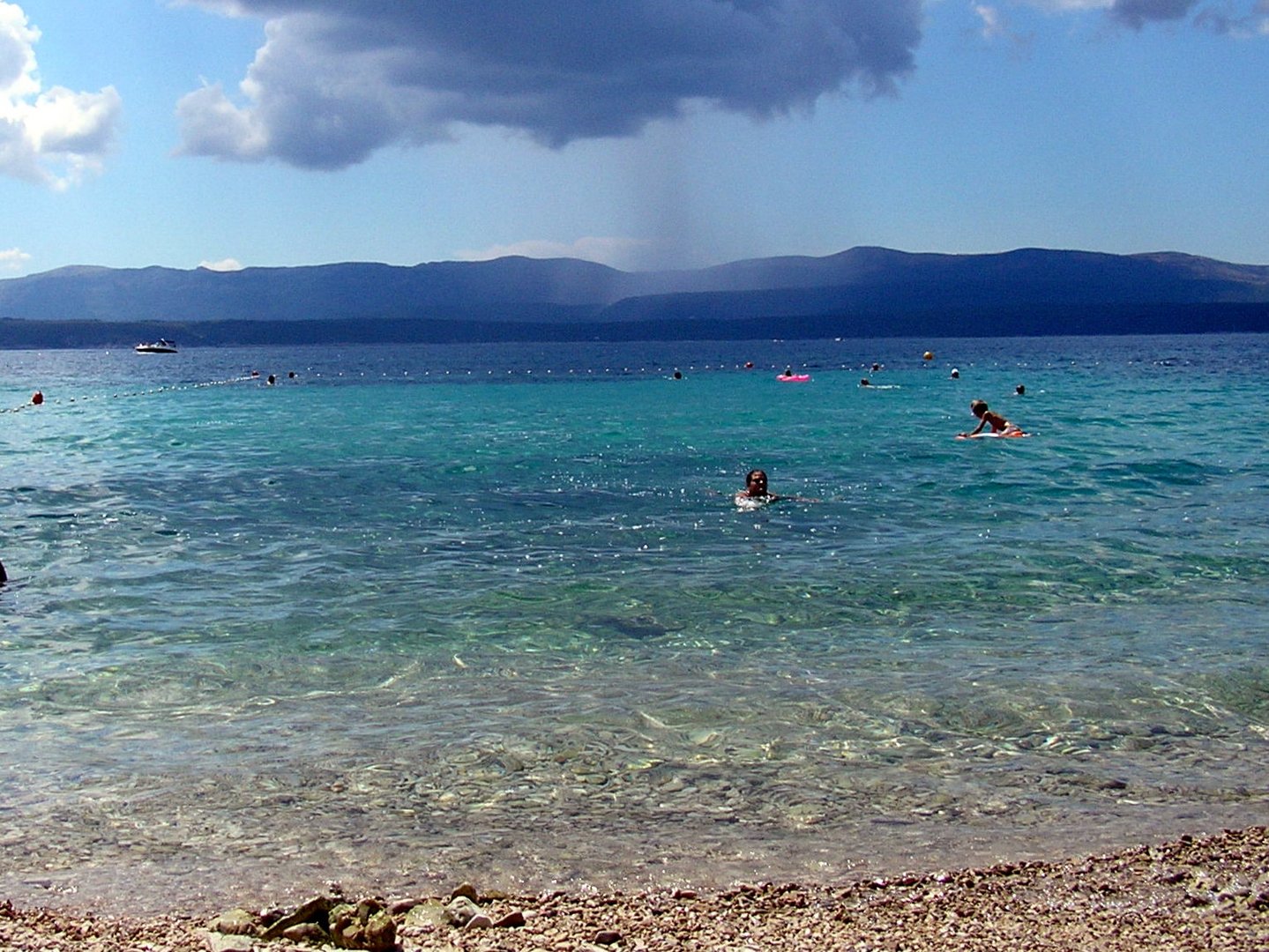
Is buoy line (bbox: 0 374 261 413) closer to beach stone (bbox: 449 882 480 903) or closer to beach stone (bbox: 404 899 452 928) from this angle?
beach stone (bbox: 449 882 480 903)

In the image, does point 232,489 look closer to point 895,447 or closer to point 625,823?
point 895,447

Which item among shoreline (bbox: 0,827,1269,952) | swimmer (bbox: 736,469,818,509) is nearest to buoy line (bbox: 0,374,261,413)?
swimmer (bbox: 736,469,818,509)

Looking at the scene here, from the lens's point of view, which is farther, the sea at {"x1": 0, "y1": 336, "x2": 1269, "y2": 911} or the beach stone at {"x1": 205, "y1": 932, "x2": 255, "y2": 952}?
the sea at {"x1": 0, "y1": 336, "x2": 1269, "y2": 911}

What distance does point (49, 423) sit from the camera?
49.2 metres

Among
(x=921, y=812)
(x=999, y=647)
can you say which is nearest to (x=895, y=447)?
(x=999, y=647)

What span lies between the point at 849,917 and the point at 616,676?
16.3ft

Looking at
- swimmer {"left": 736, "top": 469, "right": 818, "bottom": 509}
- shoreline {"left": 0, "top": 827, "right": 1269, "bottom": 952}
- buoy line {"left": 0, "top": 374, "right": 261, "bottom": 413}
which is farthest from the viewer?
buoy line {"left": 0, "top": 374, "right": 261, "bottom": 413}

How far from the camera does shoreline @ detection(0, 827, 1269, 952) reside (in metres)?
5.70

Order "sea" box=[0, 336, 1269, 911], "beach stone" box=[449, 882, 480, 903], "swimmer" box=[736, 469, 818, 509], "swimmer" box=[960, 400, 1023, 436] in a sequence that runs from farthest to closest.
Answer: "swimmer" box=[960, 400, 1023, 436]
"swimmer" box=[736, 469, 818, 509]
"sea" box=[0, 336, 1269, 911]
"beach stone" box=[449, 882, 480, 903]

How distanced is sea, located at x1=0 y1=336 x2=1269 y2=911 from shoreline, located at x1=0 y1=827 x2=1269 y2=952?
29 centimetres

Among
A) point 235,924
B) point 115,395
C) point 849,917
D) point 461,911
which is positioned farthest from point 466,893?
point 115,395

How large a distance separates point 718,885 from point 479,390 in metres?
71.6

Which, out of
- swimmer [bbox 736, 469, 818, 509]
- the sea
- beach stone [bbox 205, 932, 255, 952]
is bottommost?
the sea

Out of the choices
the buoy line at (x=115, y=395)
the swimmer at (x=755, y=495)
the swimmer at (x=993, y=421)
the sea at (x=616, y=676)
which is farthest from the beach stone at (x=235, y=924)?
the buoy line at (x=115, y=395)
